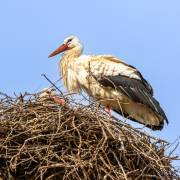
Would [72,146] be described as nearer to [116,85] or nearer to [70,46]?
[116,85]

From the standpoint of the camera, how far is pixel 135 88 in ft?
30.3

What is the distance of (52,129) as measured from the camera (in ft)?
22.6

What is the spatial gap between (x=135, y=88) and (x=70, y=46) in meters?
1.16

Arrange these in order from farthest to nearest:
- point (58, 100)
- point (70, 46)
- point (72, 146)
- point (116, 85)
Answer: point (70, 46) < point (116, 85) < point (58, 100) < point (72, 146)

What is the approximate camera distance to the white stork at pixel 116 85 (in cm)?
909

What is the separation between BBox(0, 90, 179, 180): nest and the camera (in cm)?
667

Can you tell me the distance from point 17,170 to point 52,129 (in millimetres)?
450

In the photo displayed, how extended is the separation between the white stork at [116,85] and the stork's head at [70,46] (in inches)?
15.9

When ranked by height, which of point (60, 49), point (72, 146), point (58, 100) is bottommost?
point (72, 146)

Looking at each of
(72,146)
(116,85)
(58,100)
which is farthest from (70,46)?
(72,146)

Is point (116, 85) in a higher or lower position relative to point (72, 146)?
higher

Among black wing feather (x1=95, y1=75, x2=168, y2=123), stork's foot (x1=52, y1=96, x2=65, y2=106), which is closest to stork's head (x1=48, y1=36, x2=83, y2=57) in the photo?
black wing feather (x1=95, y1=75, x2=168, y2=123)

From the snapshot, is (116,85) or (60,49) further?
(60,49)

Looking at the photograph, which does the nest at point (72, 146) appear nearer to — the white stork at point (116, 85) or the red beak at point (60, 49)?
the white stork at point (116, 85)
